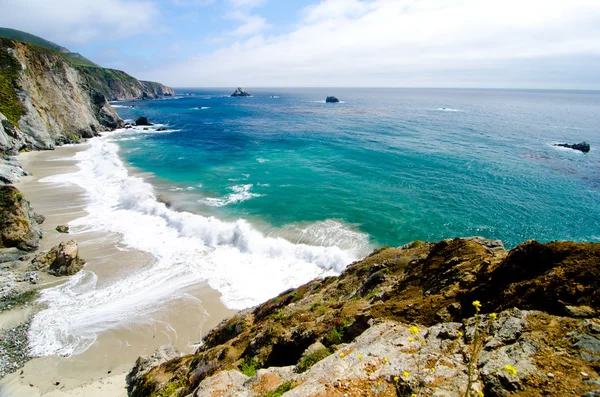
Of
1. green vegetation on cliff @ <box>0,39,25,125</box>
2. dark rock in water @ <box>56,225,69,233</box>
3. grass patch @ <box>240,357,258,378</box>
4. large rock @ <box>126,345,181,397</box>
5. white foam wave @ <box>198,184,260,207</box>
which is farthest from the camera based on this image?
green vegetation on cliff @ <box>0,39,25,125</box>

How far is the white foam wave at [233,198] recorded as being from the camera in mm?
36594

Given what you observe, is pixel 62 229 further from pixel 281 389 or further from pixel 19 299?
pixel 281 389

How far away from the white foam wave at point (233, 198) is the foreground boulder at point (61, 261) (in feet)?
50.6

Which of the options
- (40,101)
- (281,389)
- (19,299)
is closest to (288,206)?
(19,299)

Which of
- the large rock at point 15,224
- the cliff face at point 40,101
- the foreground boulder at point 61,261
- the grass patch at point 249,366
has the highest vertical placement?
the cliff face at point 40,101

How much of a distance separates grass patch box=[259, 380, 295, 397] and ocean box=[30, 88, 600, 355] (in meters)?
14.1

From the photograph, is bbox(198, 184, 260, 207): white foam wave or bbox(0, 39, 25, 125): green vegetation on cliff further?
bbox(0, 39, 25, 125): green vegetation on cliff

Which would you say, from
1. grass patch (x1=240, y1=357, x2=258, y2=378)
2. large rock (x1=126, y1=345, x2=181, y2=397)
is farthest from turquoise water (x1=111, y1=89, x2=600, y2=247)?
grass patch (x1=240, y1=357, x2=258, y2=378)

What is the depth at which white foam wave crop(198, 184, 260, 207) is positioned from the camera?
36.6 m

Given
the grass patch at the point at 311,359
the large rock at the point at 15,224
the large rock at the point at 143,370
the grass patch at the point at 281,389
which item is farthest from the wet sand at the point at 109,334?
the grass patch at the point at 311,359

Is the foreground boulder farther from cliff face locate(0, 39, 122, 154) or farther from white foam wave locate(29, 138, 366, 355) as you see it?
cliff face locate(0, 39, 122, 154)

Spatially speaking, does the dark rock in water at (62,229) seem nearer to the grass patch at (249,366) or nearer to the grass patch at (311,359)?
the grass patch at (249,366)

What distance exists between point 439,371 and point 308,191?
3456 cm

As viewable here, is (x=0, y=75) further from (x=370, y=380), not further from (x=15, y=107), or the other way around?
(x=370, y=380)
